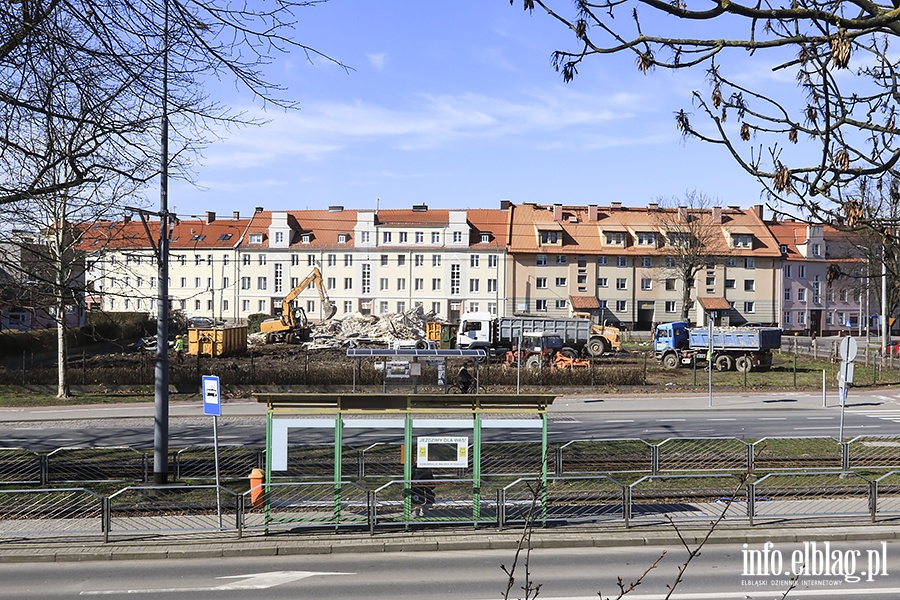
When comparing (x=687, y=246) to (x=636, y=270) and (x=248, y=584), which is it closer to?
(x=636, y=270)

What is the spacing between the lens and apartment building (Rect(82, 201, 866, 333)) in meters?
75.4

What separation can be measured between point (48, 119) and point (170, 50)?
7.47 ft

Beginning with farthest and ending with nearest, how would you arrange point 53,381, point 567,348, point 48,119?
1. point 567,348
2. point 53,381
3. point 48,119

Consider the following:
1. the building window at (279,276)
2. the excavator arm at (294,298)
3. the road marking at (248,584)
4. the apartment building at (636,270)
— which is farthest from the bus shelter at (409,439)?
the building window at (279,276)

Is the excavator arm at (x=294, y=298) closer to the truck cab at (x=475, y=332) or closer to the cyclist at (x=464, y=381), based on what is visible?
the truck cab at (x=475, y=332)

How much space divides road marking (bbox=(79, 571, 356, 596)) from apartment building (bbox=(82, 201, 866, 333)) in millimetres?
60763

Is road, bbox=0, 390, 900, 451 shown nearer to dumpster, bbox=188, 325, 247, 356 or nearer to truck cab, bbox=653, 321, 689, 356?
truck cab, bbox=653, 321, 689, 356

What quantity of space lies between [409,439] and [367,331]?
146 feet

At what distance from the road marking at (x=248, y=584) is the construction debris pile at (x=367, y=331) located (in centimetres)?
4171

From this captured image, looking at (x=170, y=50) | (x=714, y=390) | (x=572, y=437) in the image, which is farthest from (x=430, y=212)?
(x=170, y=50)

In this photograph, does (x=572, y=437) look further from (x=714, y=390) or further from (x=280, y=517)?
(x=714, y=390)

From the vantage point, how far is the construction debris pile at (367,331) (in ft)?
184

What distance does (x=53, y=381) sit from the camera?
37219mm

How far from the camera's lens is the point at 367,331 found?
5912 cm
